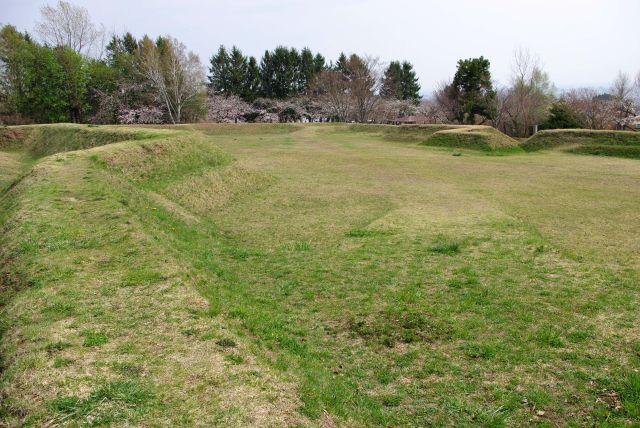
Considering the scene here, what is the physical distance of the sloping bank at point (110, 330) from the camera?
315cm

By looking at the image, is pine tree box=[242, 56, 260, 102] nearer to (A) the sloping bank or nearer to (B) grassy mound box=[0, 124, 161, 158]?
(B) grassy mound box=[0, 124, 161, 158]

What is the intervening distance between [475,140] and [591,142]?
21.3 feet

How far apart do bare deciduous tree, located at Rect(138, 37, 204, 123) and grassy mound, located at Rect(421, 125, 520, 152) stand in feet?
85.4

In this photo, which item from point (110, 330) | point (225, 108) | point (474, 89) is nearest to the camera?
point (110, 330)

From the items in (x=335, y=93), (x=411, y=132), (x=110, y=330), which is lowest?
(x=110, y=330)

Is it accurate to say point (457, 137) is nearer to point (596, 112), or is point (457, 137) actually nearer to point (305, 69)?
point (596, 112)

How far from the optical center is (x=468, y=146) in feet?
88.6

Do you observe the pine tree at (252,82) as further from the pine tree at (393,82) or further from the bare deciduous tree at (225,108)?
the pine tree at (393,82)

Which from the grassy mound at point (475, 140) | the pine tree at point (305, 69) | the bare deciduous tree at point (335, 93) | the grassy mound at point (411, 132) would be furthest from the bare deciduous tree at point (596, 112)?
the pine tree at point (305, 69)

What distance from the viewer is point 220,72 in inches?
2219

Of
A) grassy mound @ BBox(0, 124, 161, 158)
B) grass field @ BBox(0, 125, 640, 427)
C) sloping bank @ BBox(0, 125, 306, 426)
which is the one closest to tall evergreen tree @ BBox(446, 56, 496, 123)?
grass field @ BBox(0, 125, 640, 427)

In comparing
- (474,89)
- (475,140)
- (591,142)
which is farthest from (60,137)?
(474,89)

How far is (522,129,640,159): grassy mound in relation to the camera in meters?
23.2

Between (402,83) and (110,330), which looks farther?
(402,83)
